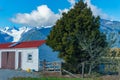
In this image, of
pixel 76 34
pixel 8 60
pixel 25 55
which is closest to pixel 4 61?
pixel 8 60

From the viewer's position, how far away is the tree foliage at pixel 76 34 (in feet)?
123

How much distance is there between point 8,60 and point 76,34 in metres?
15.4

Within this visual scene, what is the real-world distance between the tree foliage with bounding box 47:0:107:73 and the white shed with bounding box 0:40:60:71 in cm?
596

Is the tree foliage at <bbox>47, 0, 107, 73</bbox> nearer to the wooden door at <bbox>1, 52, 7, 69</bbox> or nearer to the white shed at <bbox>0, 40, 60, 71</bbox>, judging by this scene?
the white shed at <bbox>0, 40, 60, 71</bbox>

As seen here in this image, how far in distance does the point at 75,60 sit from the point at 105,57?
12.8ft

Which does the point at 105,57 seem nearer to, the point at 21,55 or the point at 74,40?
the point at 74,40

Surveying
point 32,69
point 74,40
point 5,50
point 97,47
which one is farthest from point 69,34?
point 5,50

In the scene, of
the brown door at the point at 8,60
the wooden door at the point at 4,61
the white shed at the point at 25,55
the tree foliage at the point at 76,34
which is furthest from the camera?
the wooden door at the point at 4,61

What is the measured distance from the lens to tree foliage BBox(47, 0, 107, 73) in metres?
37.6

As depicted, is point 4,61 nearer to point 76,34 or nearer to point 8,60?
point 8,60

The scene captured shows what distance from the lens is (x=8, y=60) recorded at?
50.5 meters

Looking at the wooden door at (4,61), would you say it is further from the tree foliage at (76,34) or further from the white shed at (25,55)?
the tree foliage at (76,34)

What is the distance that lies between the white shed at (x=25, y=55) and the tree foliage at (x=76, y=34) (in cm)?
596

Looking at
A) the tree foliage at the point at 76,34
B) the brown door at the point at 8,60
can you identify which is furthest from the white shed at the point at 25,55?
the tree foliage at the point at 76,34
